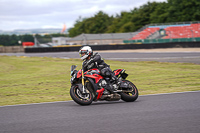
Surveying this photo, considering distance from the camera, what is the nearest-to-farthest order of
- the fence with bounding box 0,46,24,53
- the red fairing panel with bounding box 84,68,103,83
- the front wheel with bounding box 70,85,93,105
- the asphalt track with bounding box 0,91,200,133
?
1. the asphalt track with bounding box 0,91,200,133
2. the front wheel with bounding box 70,85,93,105
3. the red fairing panel with bounding box 84,68,103,83
4. the fence with bounding box 0,46,24,53

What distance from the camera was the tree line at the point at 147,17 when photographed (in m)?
75.4

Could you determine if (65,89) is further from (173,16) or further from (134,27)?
(134,27)

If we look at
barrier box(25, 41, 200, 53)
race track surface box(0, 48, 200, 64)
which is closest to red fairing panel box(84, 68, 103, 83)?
race track surface box(0, 48, 200, 64)

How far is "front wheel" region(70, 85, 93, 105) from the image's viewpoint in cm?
748

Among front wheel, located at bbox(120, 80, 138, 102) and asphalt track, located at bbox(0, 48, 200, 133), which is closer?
asphalt track, located at bbox(0, 48, 200, 133)

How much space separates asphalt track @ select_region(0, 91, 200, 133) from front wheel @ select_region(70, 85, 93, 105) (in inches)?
6.6

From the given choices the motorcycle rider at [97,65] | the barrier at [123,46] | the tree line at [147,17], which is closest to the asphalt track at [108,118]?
the motorcycle rider at [97,65]

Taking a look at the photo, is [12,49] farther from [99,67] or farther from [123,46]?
[99,67]

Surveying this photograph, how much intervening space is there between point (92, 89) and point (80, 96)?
1.20 feet

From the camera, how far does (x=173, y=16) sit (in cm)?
7975

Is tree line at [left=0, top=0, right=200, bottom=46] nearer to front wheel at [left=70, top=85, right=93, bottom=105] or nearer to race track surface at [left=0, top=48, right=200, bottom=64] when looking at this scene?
race track surface at [left=0, top=48, right=200, bottom=64]

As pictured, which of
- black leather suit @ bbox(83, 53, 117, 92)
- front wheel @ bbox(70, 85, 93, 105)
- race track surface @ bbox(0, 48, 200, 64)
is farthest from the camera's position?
race track surface @ bbox(0, 48, 200, 64)

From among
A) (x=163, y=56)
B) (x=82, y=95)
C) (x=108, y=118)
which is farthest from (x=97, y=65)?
(x=163, y=56)

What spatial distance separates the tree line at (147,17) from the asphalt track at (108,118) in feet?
226
